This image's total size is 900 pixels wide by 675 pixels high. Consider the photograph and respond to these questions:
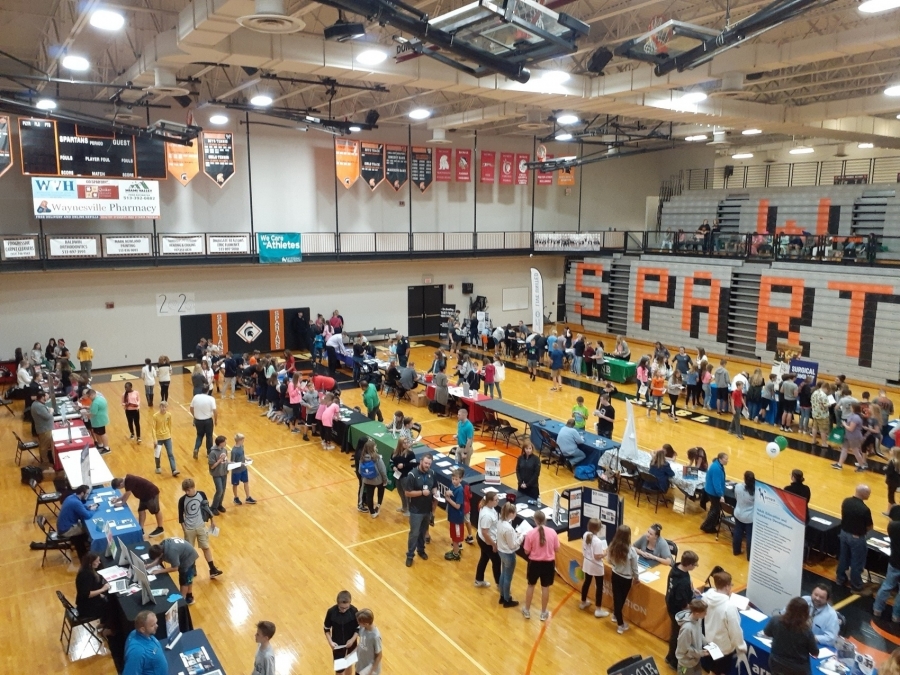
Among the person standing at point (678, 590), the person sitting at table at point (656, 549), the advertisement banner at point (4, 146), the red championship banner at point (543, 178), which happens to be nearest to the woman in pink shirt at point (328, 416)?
the person sitting at table at point (656, 549)

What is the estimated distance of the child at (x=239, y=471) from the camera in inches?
407

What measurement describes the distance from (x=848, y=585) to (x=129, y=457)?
12220mm

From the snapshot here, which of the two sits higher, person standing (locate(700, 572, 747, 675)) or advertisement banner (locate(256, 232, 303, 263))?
advertisement banner (locate(256, 232, 303, 263))

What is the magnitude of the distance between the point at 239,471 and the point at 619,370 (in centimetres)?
1218

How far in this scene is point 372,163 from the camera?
2391 cm

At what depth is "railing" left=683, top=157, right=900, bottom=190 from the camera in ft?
85.0

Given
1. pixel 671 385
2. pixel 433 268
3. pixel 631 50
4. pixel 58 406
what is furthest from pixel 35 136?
pixel 671 385

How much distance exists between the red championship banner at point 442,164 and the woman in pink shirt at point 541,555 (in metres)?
20.1

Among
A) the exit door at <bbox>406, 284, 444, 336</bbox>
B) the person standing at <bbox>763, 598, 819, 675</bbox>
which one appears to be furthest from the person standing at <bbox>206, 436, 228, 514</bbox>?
the exit door at <bbox>406, 284, 444, 336</bbox>

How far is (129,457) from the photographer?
1316cm

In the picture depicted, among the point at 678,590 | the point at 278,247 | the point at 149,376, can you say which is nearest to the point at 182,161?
the point at 278,247

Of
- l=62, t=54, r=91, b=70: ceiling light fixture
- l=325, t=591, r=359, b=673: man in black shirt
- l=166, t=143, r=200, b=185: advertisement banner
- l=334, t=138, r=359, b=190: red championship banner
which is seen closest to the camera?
l=325, t=591, r=359, b=673: man in black shirt

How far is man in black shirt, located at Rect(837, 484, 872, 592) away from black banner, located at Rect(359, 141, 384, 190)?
18921mm

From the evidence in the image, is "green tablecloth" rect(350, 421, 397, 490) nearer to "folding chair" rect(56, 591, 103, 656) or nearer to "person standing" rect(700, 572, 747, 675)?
"folding chair" rect(56, 591, 103, 656)
